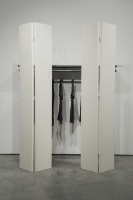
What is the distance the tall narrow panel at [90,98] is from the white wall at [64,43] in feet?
3.55

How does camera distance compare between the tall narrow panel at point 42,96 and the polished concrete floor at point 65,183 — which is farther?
the tall narrow panel at point 42,96

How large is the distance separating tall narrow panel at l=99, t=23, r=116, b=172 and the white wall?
3.53 ft

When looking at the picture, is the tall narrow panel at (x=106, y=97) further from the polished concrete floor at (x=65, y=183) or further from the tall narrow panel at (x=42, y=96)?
the tall narrow panel at (x=42, y=96)

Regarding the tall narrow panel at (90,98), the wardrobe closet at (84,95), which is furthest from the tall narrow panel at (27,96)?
the tall narrow panel at (90,98)

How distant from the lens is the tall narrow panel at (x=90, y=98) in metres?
4.01

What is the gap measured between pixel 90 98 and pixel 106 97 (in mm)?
263

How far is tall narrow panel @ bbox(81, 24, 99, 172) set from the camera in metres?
4.01

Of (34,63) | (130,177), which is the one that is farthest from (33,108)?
(130,177)

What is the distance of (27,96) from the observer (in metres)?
4.11

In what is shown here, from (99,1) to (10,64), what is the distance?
7.30 feet

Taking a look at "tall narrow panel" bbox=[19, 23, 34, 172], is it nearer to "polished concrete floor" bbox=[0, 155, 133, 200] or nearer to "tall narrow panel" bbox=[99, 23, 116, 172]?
"polished concrete floor" bbox=[0, 155, 133, 200]

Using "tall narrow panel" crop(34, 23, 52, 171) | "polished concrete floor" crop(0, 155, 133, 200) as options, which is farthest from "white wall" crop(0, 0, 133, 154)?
"tall narrow panel" crop(34, 23, 52, 171)

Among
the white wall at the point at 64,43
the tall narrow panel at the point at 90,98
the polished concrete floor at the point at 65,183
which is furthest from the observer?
the white wall at the point at 64,43

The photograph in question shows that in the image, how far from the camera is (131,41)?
16.9 feet
